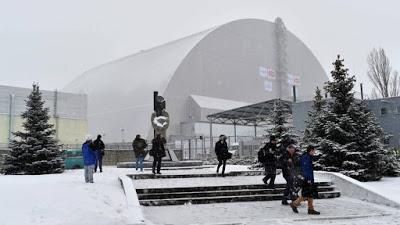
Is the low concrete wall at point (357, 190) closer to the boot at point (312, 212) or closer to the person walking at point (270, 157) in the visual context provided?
the person walking at point (270, 157)

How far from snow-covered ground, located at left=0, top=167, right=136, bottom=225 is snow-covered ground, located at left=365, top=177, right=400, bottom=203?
7.15 meters

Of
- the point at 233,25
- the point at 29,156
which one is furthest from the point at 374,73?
the point at 29,156

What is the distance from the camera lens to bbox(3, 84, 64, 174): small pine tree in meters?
21.2


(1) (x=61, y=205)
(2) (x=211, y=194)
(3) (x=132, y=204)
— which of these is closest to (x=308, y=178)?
(2) (x=211, y=194)

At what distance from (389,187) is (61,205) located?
10.6m

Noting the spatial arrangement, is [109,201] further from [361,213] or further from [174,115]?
[174,115]

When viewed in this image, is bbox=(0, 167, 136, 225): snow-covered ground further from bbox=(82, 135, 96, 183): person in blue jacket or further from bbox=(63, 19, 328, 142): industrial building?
bbox=(63, 19, 328, 142): industrial building

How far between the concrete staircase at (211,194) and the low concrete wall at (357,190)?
360mm

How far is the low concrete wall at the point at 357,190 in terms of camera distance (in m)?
12.5

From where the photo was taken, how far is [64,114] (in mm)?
42844

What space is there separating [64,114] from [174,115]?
10.0 m

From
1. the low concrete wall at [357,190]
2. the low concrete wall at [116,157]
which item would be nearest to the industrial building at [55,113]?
the low concrete wall at [116,157]

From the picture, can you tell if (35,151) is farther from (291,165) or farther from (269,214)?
(291,165)

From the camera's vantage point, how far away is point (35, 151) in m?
21.6
